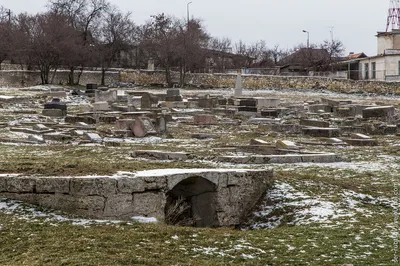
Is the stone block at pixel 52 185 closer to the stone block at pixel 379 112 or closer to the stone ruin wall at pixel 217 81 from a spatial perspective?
the stone block at pixel 379 112

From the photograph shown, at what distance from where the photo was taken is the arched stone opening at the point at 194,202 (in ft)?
32.2

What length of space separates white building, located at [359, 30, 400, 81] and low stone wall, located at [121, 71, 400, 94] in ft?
14.8

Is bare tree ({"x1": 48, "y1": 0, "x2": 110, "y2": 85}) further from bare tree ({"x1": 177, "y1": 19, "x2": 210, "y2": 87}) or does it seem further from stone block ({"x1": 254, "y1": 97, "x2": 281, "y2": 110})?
stone block ({"x1": 254, "y1": 97, "x2": 281, "y2": 110})

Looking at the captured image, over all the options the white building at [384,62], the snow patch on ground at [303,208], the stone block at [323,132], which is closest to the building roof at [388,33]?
the white building at [384,62]

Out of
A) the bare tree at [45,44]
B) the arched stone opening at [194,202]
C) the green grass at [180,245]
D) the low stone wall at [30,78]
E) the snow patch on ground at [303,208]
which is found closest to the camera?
the green grass at [180,245]

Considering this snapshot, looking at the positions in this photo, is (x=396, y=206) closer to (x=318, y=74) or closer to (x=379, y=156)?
(x=379, y=156)

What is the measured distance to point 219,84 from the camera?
194 ft

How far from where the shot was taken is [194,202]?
10.1 m

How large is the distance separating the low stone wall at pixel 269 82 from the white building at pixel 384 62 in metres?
4.52

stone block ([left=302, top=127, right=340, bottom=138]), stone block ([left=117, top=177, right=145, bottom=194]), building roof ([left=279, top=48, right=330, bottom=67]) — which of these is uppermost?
building roof ([left=279, top=48, right=330, bottom=67])

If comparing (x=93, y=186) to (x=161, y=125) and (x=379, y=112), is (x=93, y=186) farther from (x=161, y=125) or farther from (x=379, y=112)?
(x=379, y=112)

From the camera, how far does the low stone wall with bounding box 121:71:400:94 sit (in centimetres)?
5244

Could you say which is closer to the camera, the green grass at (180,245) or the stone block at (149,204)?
the green grass at (180,245)

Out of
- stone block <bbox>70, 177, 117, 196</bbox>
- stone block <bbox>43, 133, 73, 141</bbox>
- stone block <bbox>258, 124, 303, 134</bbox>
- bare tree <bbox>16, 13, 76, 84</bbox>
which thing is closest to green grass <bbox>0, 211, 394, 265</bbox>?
stone block <bbox>70, 177, 117, 196</bbox>
